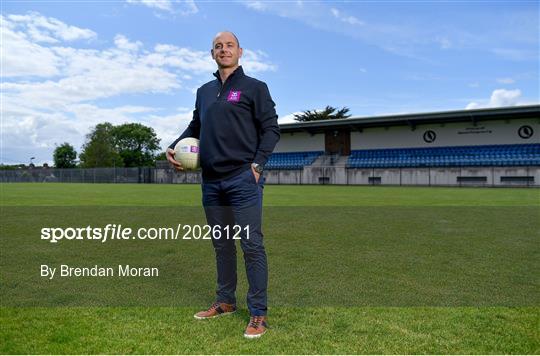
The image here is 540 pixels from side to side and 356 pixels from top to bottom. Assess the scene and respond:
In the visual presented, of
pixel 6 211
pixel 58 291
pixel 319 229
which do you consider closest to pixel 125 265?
pixel 58 291

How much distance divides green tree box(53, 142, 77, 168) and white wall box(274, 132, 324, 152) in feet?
260

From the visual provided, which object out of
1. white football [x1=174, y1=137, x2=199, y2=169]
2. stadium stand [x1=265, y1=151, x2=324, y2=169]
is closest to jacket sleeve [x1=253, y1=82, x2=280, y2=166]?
white football [x1=174, y1=137, x2=199, y2=169]

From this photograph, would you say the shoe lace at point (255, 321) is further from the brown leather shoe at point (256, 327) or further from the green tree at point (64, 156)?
the green tree at point (64, 156)

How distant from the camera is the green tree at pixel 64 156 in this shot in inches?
4651

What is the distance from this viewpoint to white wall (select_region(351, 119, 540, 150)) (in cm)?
4366

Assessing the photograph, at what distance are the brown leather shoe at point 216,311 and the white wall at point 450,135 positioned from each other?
45.3 meters

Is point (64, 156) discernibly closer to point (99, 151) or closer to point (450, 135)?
point (99, 151)

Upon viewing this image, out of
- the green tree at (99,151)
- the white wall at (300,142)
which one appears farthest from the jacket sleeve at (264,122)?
the green tree at (99,151)

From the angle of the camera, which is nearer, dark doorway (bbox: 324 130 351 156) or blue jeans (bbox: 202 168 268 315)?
blue jeans (bbox: 202 168 268 315)

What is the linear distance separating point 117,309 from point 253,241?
4.89ft

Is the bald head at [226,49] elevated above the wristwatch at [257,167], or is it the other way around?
the bald head at [226,49]

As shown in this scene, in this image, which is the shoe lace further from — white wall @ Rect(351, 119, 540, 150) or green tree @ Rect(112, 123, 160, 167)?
green tree @ Rect(112, 123, 160, 167)

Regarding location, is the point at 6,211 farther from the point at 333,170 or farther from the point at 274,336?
the point at 333,170

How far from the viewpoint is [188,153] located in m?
4.42
